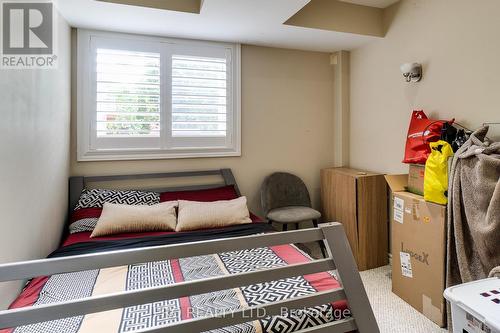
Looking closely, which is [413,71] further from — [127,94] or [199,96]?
[127,94]

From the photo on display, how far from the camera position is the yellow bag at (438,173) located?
1972 millimetres

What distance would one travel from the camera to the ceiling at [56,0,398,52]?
2.26 metres

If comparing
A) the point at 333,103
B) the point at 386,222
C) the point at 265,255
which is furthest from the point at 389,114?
the point at 265,255

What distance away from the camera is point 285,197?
10.8 feet

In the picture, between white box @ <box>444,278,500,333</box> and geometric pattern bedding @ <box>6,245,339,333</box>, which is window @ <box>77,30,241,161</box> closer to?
geometric pattern bedding @ <box>6,245,339,333</box>

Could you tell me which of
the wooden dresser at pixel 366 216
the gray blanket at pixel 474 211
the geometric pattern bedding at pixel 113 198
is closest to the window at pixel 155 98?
the geometric pattern bedding at pixel 113 198

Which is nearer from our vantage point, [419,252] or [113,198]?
[419,252]

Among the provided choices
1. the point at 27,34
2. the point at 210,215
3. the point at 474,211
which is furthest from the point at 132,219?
the point at 474,211

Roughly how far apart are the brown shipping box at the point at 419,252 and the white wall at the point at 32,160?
257cm

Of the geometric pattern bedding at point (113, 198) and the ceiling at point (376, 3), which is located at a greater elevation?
the ceiling at point (376, 3)

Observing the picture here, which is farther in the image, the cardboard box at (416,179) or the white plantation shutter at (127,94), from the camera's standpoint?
the white plantation shutter at (127,94)

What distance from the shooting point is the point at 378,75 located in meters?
3.03

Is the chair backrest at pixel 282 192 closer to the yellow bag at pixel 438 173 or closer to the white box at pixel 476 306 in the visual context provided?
the yellow bag at pixel 438 173

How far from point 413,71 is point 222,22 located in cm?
172
